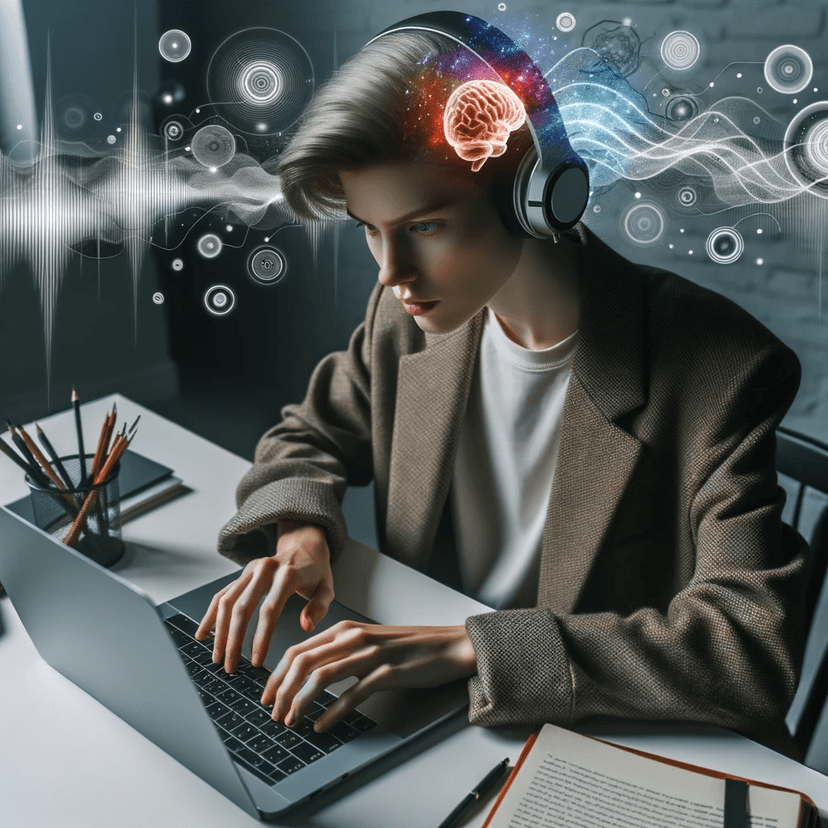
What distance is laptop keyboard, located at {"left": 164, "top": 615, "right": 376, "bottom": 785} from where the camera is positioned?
0.76m

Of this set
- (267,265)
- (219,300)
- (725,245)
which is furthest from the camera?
(219,300)

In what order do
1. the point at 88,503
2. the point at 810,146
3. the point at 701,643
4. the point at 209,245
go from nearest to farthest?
the point at 701,643
the point at 88,503
the point at 810,146
the point at 209,245

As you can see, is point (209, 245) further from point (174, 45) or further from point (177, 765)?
point (177, 765)

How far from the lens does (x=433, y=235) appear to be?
3.00 ft

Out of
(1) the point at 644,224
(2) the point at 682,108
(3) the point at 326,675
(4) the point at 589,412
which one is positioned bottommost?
(3) the point at 326,675

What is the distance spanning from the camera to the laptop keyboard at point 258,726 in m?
0.76

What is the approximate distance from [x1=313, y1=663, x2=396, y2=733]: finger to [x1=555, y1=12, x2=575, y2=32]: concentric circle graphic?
4.09 feet

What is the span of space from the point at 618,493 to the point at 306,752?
50cm

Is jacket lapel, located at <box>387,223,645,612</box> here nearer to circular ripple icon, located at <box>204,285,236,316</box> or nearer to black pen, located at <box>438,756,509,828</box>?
black pen, located at <box>438,756,509,828</box>

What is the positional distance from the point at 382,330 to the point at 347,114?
447 mm

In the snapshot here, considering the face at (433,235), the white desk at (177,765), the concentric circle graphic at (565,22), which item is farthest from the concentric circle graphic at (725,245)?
the white desk at (177,765)

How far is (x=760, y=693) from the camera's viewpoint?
842 millimetres

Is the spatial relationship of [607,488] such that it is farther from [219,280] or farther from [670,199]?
[219,280]

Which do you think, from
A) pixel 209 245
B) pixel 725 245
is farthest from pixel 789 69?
pixel 209 245
